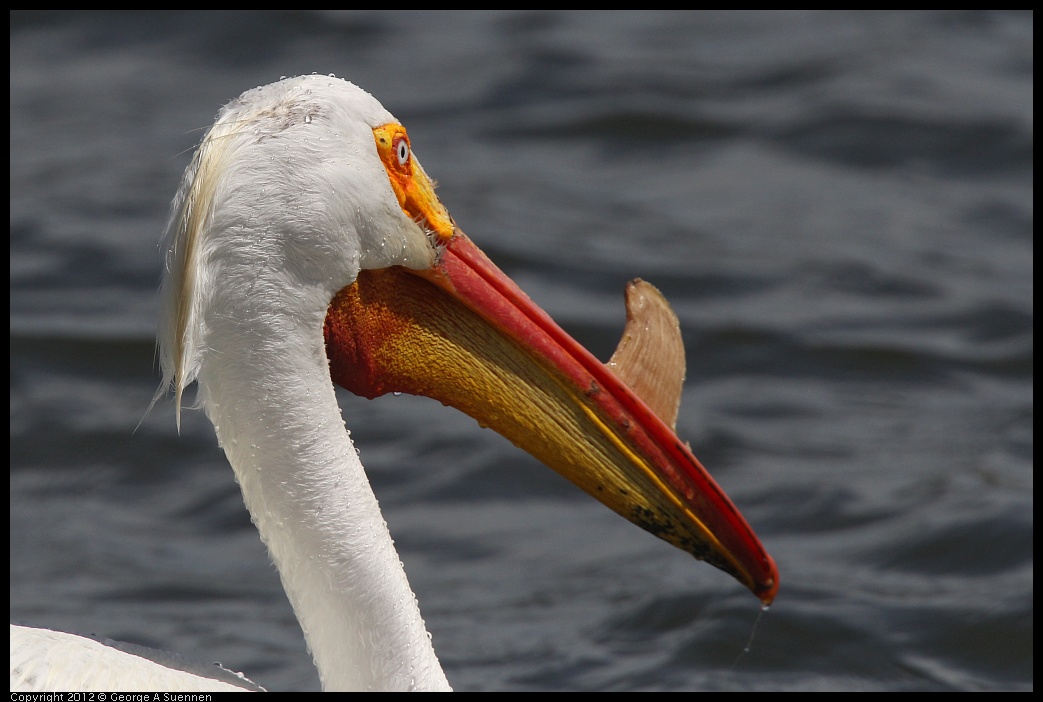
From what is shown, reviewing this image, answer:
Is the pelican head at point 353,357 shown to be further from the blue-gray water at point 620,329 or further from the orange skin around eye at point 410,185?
Answer: the blue-gray water at point 620,329

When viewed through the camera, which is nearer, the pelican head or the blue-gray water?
the pelican head

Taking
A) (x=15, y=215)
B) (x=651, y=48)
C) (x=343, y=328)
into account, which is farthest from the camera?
(x=651, y=48)

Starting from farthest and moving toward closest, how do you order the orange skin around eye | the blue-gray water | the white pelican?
the blue-gray water, the orange skin around eye, the white pelican

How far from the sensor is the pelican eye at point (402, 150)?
2.89 metres

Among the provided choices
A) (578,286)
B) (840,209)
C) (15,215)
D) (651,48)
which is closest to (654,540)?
(578,286)

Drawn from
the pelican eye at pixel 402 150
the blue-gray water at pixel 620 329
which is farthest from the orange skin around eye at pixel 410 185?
the blue-gray water at pixel 620 329

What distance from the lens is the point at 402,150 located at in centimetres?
290

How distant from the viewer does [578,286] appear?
7.47 metres

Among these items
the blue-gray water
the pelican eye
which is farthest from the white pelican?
the blue-gray water

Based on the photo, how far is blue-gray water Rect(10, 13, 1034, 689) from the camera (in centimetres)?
510

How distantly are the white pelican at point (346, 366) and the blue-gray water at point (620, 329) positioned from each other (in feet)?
2.90

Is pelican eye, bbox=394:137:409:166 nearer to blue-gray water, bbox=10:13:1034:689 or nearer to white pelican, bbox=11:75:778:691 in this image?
white pelican, bbox=11:75:778:691

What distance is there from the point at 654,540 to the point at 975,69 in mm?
5750
